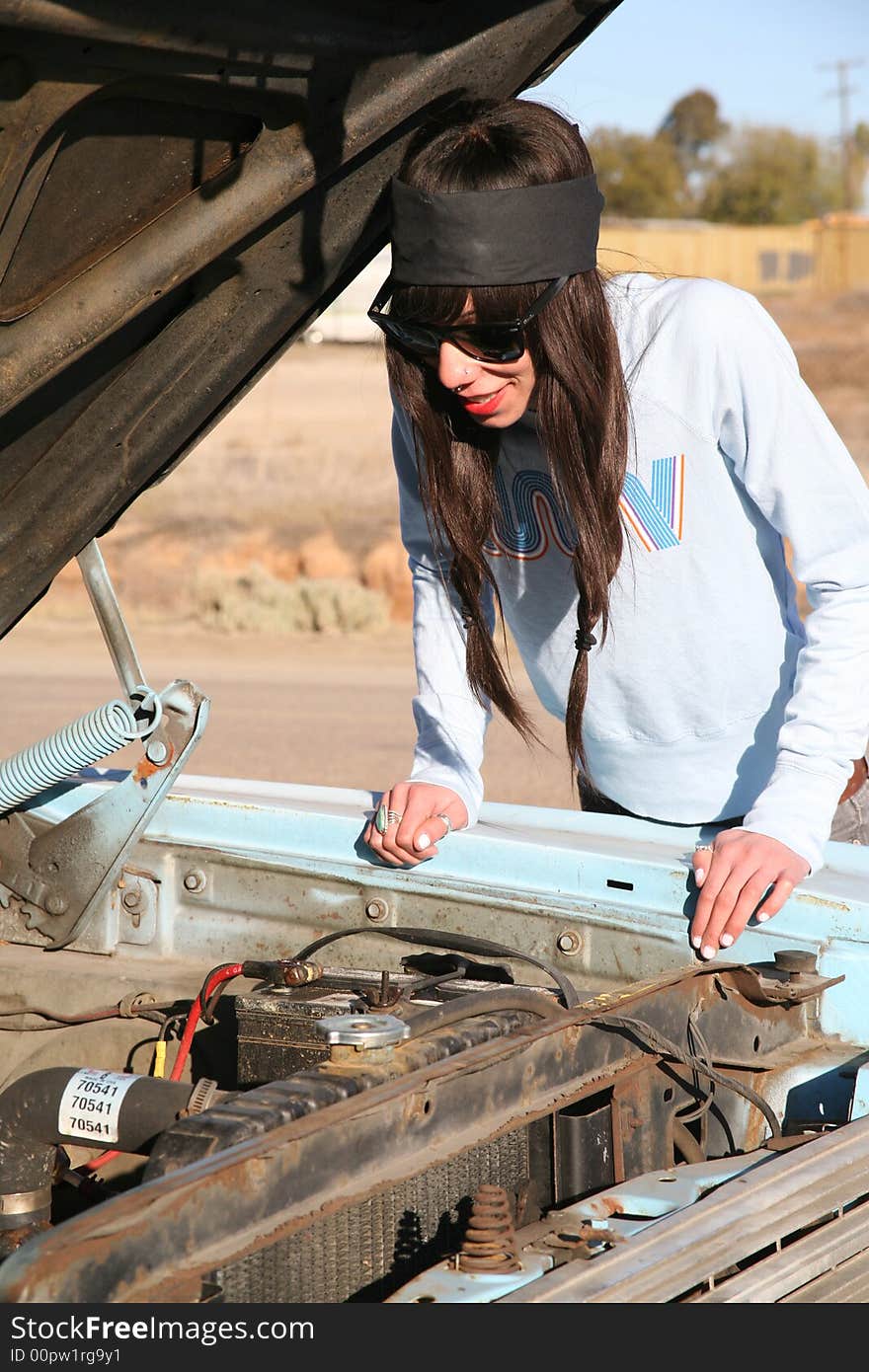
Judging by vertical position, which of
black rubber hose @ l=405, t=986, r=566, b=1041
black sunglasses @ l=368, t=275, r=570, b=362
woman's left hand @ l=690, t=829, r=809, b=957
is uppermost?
black sunglasses @ l=368, t=275, r=570, b=362

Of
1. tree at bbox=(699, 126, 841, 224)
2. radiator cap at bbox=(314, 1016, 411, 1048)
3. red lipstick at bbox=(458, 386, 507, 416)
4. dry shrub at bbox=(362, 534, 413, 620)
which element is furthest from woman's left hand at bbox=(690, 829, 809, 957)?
tree at bbox=(699, 126, 841, 224)

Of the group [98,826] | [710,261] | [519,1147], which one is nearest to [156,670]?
[98,826]

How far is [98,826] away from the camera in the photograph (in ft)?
8.09

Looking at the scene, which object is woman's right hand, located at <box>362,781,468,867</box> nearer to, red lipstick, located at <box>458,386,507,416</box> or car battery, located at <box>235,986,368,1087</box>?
car battery, located at <box>235,986,368,1087</box>

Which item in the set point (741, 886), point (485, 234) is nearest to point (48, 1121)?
point (741, 886)

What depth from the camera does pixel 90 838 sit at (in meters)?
2.47

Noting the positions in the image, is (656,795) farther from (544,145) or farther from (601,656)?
(544,145)

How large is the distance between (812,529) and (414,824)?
77cm

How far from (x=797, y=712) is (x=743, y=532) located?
1.09 feet

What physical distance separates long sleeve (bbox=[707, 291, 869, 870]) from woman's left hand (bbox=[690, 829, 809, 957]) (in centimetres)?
10

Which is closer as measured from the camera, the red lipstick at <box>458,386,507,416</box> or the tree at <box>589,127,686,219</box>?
the red lipstick at <box>458,386,507,416</box>

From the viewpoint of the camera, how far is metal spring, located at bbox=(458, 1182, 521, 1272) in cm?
156

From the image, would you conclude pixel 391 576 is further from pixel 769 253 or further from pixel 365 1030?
pixel 769 253

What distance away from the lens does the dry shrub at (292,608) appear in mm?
12789
